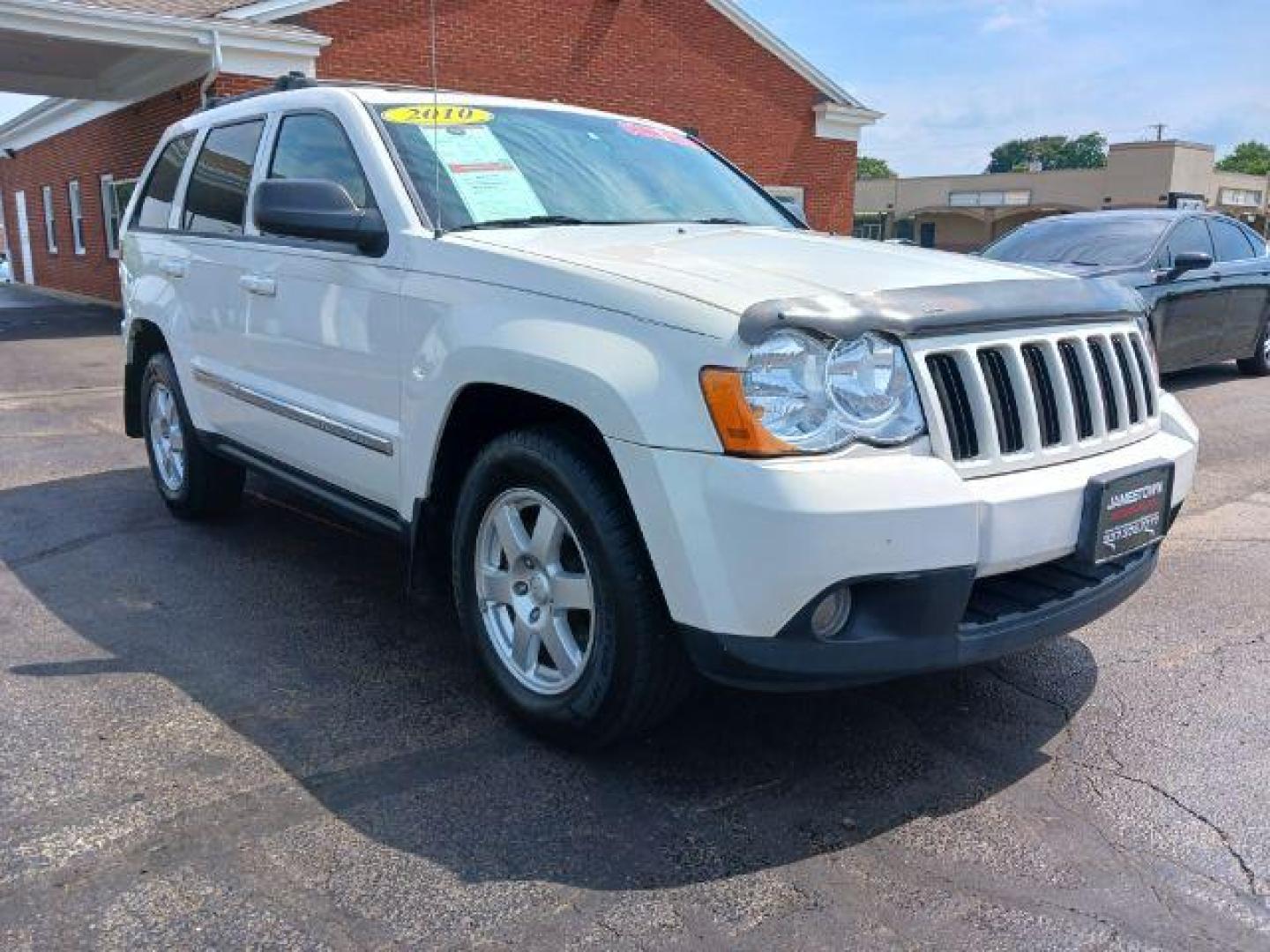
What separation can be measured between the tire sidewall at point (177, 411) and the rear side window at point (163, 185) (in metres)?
0.69

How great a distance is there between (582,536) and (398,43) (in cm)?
1421

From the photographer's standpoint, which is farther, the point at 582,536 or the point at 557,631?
the point at 557,631

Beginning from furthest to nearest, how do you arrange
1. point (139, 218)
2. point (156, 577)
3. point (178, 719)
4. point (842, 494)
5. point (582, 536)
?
1. point (139, 218)
2. point (156, 577)
3. point (178, 719)
4. point (582, 536)
5. point (842, 494)

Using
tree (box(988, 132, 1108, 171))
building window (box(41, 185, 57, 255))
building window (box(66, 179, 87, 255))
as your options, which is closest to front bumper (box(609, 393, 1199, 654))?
building window (box(66, 179, 87, 255))

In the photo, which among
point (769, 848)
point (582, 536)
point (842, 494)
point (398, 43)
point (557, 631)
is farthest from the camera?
point (398, 43)

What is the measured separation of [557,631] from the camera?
310 centimetres

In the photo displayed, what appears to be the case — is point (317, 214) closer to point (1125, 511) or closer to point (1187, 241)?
point (1125, 511)

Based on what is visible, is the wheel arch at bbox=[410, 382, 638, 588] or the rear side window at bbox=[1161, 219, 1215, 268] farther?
the rear side window at bbox=[1161, 219, 1215, 268]

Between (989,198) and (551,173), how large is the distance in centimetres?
5582

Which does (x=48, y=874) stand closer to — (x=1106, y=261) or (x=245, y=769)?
(x=245, y=769)

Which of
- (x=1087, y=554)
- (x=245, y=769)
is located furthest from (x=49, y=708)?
(x=1087, y=554)

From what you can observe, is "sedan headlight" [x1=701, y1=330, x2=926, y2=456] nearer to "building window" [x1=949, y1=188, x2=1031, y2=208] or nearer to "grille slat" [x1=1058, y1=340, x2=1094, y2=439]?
"grille slat" [x1=1058, y1=340, x2=1094, y2=439]

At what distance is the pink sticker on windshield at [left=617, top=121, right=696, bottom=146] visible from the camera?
457 centimetres

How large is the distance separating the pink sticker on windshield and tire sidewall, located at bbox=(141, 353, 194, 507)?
243cm
